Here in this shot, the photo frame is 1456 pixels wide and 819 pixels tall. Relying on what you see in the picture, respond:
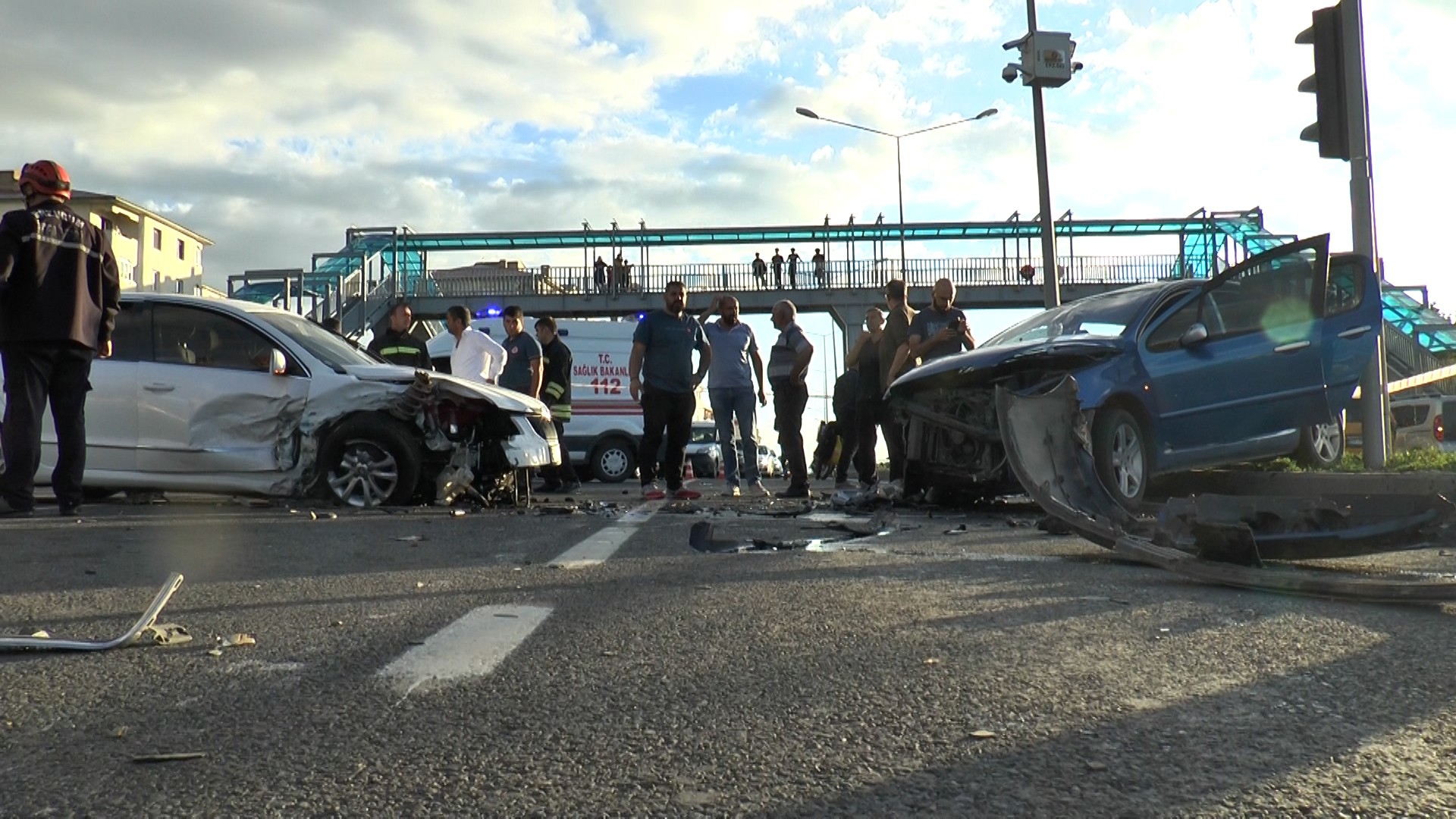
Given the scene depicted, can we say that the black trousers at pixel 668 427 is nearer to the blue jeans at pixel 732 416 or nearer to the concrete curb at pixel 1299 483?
the blue jeans at pixel 732 416

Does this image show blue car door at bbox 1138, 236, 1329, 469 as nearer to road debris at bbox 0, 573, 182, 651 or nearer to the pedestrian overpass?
road debris at bbox 0, 573, 182, 651

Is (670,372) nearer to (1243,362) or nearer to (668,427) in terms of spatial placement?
(668,427)

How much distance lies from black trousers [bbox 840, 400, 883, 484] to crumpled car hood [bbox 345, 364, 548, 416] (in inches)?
136

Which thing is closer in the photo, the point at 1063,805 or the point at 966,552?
the point at 1063,805

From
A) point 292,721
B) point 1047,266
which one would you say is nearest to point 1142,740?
point 292,721

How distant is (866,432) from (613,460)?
28.6 ft

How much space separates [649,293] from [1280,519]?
121 feet

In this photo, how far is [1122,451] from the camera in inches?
335

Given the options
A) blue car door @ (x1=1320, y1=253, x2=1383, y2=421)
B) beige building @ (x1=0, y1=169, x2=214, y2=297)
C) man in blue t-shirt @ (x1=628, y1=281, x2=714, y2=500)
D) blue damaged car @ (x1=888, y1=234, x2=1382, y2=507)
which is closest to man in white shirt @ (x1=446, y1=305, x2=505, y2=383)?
man in blue t-shirt @ (x1=628, y1=281, x2=714, y2=500)

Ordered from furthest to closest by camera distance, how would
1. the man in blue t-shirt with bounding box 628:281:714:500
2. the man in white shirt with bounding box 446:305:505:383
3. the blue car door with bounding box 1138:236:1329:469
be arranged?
the man in white shirt with bounding box 446:305:505:383 → the man in blue t-shirt with bounding box 628:281:714:500 → the blue car door with bounding box 1138:236:1329:469

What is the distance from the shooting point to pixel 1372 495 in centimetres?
523

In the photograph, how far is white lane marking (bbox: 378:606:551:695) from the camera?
318 centimetres

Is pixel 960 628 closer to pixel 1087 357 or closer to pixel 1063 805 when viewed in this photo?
pixel 1063 805

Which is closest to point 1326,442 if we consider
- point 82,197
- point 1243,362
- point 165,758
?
point 1243,362
